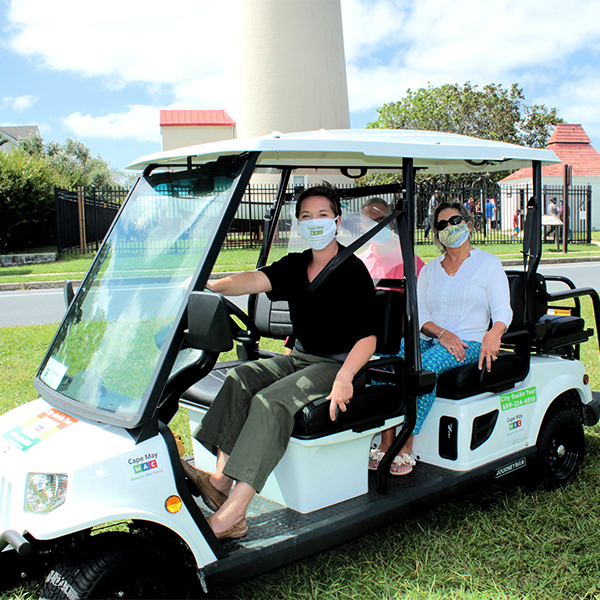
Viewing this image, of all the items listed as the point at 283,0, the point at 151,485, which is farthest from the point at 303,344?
the point at 283,0

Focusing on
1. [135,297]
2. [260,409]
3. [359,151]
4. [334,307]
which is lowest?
[260,409]

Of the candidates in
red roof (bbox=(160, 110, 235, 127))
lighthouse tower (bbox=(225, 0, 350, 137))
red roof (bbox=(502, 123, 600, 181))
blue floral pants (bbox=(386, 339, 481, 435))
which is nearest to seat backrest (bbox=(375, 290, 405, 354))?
blue floral pants (bbox=(386, 339, 481, 435))

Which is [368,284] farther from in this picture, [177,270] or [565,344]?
[565,344]

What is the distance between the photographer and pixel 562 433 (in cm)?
350

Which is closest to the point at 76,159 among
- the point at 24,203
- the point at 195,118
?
the point at 195,118

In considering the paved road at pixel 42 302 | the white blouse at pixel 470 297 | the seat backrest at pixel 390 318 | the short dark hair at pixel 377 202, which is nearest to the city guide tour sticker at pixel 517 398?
the white blouse at pixel 470 297

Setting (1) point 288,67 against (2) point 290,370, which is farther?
(1) point 288,67

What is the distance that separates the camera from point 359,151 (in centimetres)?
250

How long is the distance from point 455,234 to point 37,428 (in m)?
2.31

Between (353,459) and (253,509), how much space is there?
49 centimetres

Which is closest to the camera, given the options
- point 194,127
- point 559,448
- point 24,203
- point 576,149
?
point 559,448

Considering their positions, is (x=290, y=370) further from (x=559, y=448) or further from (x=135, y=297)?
(x=559, y=448)

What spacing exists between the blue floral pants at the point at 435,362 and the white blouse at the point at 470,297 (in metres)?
0.12

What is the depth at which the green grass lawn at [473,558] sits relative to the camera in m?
2.53
